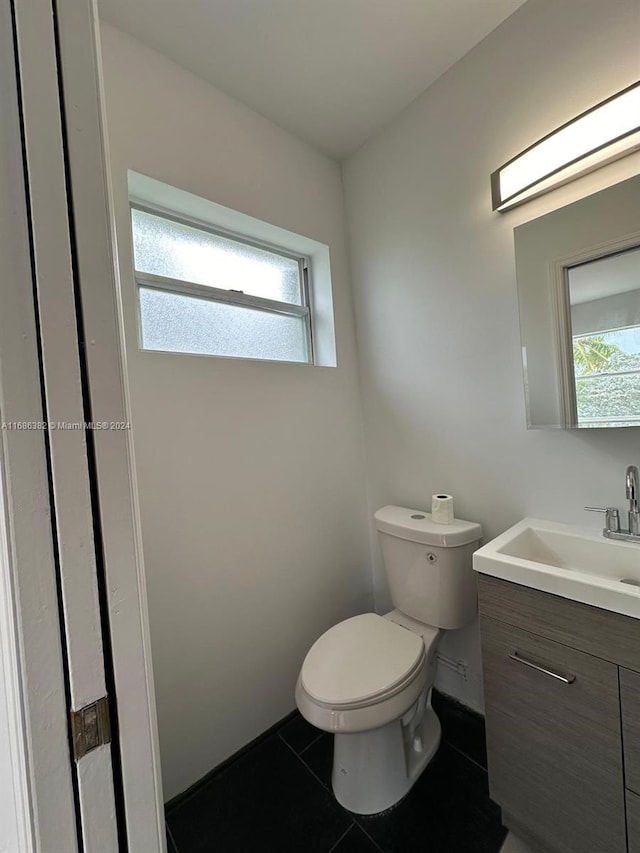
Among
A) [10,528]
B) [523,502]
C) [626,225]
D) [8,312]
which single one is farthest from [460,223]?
[10,528]

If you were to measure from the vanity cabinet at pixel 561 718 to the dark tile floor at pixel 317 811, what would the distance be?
0.17 metres

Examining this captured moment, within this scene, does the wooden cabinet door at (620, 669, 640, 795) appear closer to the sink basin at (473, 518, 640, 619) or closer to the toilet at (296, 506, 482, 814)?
the sink basin at (473, 518, 640, 619)

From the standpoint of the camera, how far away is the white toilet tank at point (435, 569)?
131 cm

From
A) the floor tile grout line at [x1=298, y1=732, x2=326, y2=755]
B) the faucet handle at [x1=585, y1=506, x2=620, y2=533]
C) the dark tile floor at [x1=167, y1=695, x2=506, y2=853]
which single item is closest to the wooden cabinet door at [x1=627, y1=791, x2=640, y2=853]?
the dark tile floor at [x1=167, y1=695, x2=506, y2=853]

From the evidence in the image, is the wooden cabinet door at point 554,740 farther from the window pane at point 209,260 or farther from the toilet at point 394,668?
the window pane at point 209,260

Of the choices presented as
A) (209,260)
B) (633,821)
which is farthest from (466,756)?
(209,260)

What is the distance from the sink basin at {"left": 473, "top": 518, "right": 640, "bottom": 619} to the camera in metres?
0.81

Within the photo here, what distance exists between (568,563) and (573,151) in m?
1.26

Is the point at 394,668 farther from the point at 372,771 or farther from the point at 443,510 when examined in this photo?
the point at 443,510

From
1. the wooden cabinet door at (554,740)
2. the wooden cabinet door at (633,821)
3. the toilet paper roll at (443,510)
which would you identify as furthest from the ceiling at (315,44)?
the wooden cabinet door at (633,821)

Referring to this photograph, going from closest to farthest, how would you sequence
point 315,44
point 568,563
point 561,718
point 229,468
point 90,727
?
point 90,727, point 561,718, point 568,563, point 315,44, point 229,468

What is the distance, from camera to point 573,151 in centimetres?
107

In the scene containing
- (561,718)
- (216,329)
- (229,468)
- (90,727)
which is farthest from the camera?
(216,329)

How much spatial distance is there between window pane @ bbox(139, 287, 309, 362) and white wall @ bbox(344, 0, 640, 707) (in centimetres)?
39
